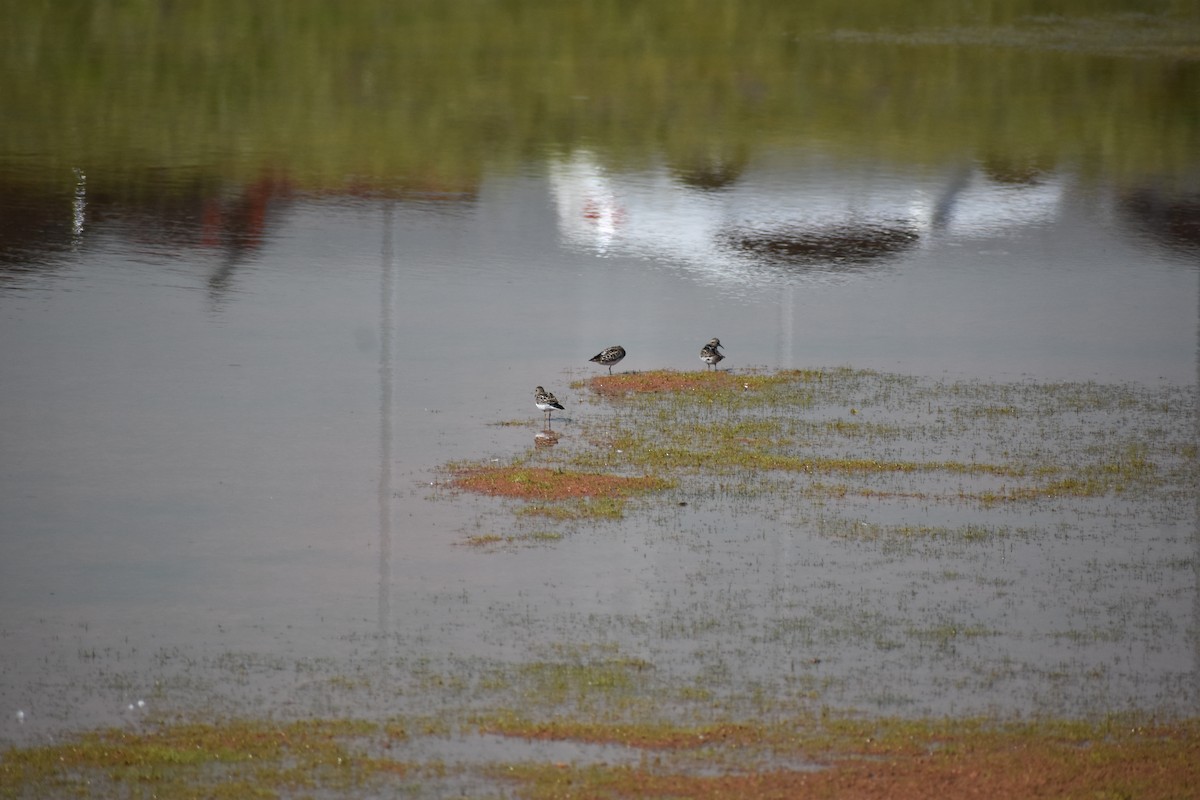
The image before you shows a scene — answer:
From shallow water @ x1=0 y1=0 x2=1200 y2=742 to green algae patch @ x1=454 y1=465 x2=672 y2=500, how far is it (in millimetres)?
400

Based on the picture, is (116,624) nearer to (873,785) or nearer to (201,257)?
(873,785)

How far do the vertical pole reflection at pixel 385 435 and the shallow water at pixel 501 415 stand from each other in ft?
0.19

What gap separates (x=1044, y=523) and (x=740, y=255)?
39.2 feet

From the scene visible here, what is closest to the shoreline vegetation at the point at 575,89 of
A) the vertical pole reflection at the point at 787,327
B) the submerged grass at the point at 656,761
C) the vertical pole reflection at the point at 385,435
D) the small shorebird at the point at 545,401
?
the vertical pole reflection at the point at 385,435

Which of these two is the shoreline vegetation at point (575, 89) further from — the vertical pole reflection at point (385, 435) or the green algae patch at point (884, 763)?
the green algae patch at point (884, 763)

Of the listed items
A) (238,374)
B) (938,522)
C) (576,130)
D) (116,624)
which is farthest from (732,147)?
(116,624)

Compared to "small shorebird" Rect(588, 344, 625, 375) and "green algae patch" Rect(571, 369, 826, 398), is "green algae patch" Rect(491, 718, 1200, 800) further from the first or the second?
"small shorebird" Rect(588, 344, 625, 375)

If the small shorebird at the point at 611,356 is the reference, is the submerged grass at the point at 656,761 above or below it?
below

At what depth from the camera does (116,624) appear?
43.0ft

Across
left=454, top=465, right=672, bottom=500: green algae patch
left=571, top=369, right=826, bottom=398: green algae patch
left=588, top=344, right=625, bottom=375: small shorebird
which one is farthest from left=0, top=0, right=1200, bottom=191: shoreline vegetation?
left=454, top=465, right=672, bottom=500: green algae patch

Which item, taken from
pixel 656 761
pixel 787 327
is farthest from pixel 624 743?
pixel 787 327

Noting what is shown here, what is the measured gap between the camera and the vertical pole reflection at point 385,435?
1316 cm

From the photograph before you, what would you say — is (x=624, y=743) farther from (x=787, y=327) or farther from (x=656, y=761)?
(x=787, y=327)

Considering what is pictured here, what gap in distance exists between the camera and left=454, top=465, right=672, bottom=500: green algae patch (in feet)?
53.0
